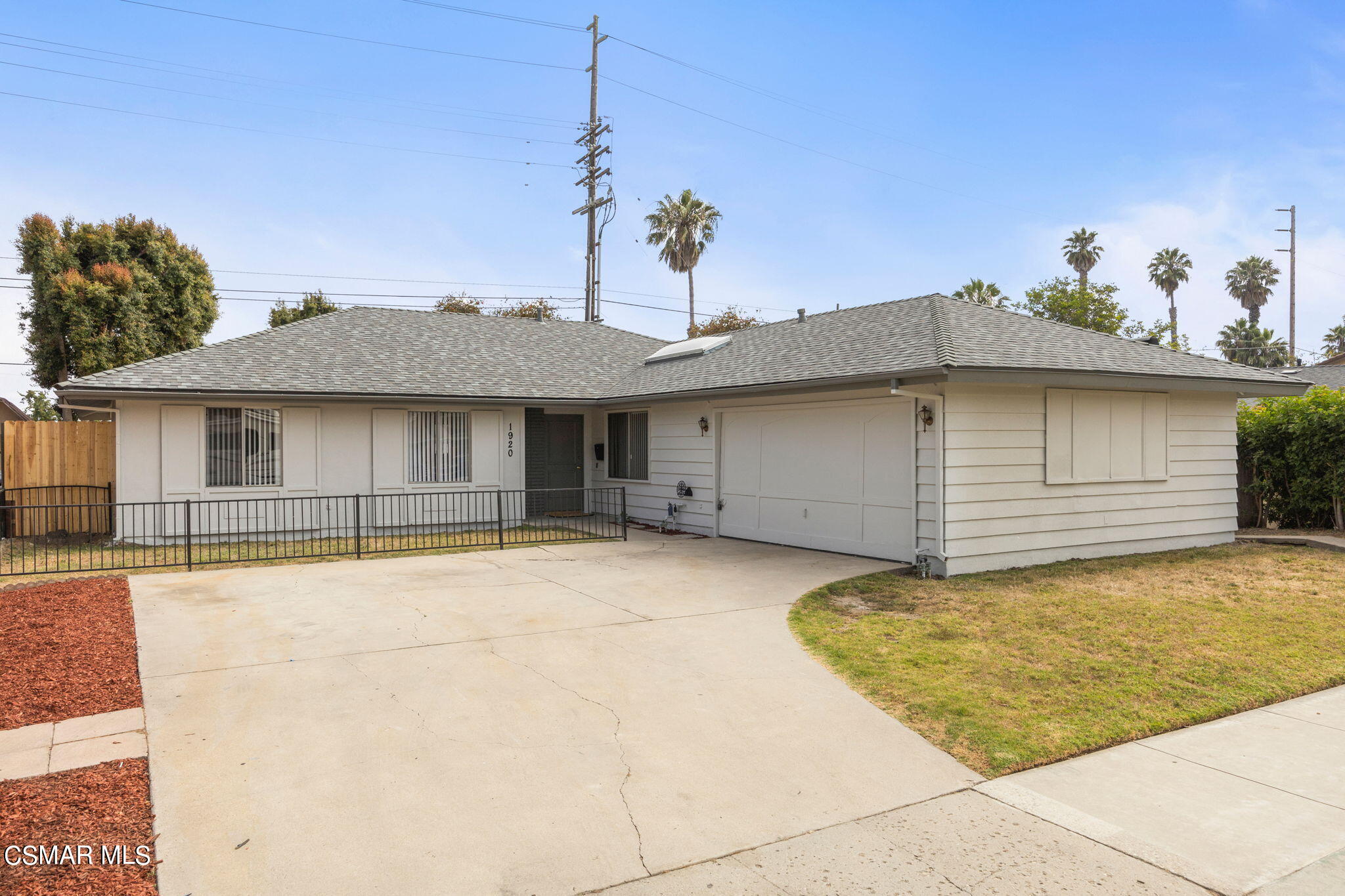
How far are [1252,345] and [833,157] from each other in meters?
41.7

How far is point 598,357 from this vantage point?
1792 centimetres

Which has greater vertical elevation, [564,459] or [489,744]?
[564,459]

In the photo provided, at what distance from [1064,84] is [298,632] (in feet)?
60.3

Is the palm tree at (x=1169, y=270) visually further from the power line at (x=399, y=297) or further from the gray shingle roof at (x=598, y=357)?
the gray shingle roof at (x=598, y=357)

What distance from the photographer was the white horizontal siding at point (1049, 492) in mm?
9211

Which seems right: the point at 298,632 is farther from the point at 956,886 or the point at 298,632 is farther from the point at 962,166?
the point at 962,166

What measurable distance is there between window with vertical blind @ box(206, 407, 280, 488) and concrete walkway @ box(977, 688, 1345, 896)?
1264cm

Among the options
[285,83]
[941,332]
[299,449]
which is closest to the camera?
[941,332]

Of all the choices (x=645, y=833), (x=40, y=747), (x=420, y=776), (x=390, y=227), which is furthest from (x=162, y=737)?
(x=390, y=227)

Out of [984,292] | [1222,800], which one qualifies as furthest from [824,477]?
[984,292]

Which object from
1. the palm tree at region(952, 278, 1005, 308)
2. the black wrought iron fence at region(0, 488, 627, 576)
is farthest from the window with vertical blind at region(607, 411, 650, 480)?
the palm tree at region(952, 278, 1005, 308)

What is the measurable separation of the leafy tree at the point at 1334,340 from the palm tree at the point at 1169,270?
1544 cm

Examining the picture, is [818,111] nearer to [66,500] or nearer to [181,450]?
[181,450]

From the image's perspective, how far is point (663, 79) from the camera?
84.7 ft
